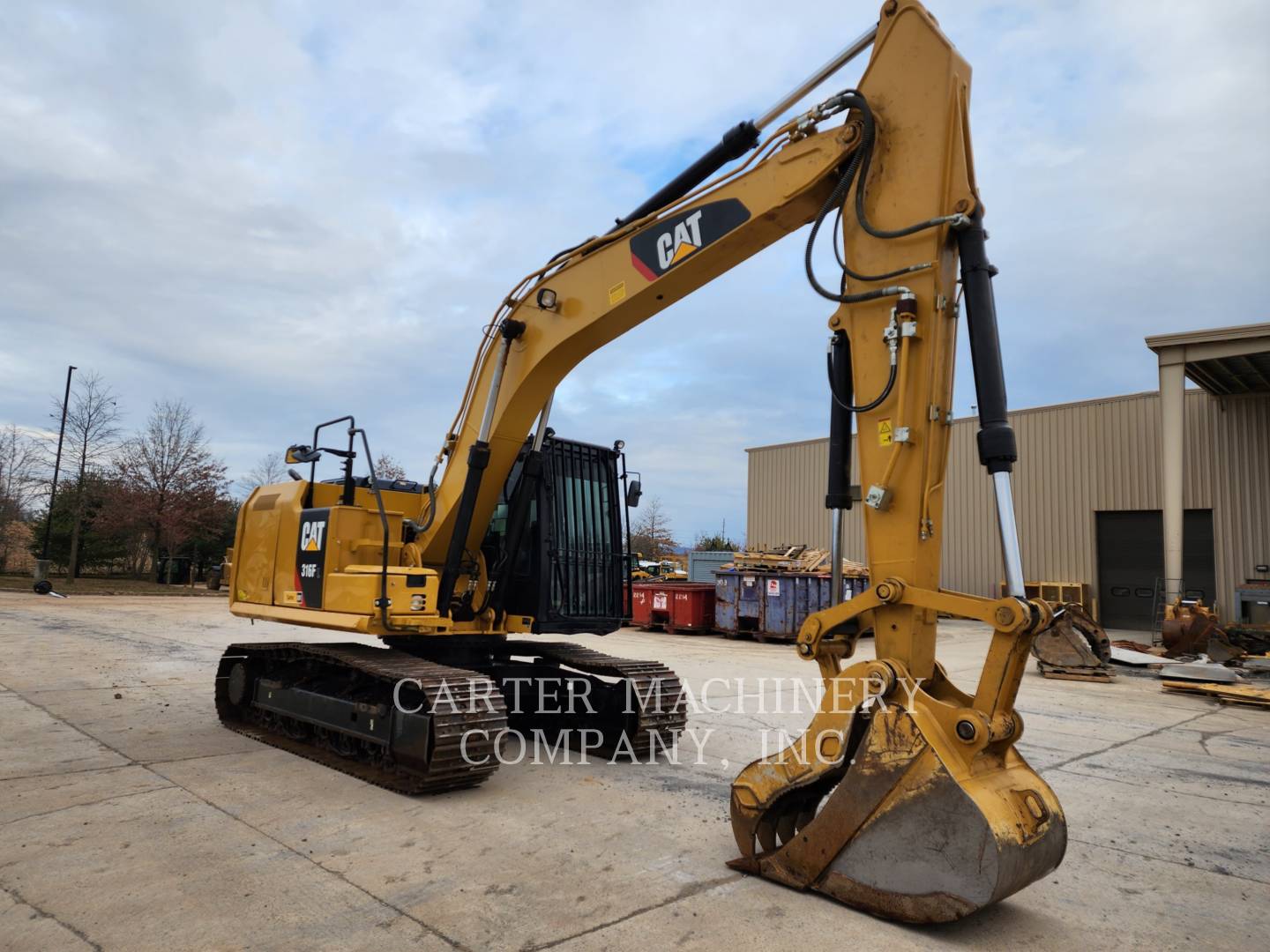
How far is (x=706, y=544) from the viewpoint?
142 ft

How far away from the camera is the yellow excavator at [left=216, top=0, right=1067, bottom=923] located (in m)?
3.62

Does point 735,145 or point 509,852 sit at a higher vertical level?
point 735,145

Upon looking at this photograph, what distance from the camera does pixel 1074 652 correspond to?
1262 cm

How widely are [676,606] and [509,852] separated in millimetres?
14982

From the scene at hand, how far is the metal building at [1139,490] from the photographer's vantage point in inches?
725

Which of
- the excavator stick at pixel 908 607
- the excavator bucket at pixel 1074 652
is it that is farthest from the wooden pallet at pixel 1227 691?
the excavator stick at pixel 908 607

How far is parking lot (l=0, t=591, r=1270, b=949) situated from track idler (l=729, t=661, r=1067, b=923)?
19 centimetres

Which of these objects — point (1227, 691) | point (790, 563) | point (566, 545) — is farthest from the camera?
point (790, 563)

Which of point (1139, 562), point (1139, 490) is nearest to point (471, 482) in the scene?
point (1139, 490)

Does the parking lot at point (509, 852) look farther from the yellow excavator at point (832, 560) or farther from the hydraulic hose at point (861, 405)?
the hydraulic hose at point (861, 405)

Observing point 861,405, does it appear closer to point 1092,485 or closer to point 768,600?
point 768,600

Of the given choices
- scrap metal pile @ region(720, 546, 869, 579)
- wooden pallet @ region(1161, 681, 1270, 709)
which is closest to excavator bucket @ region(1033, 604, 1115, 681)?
wooden pallet @ region(1161, 681, 1270, 709)

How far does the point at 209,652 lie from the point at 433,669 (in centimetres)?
893

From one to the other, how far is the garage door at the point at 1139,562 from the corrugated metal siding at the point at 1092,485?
270 mm
